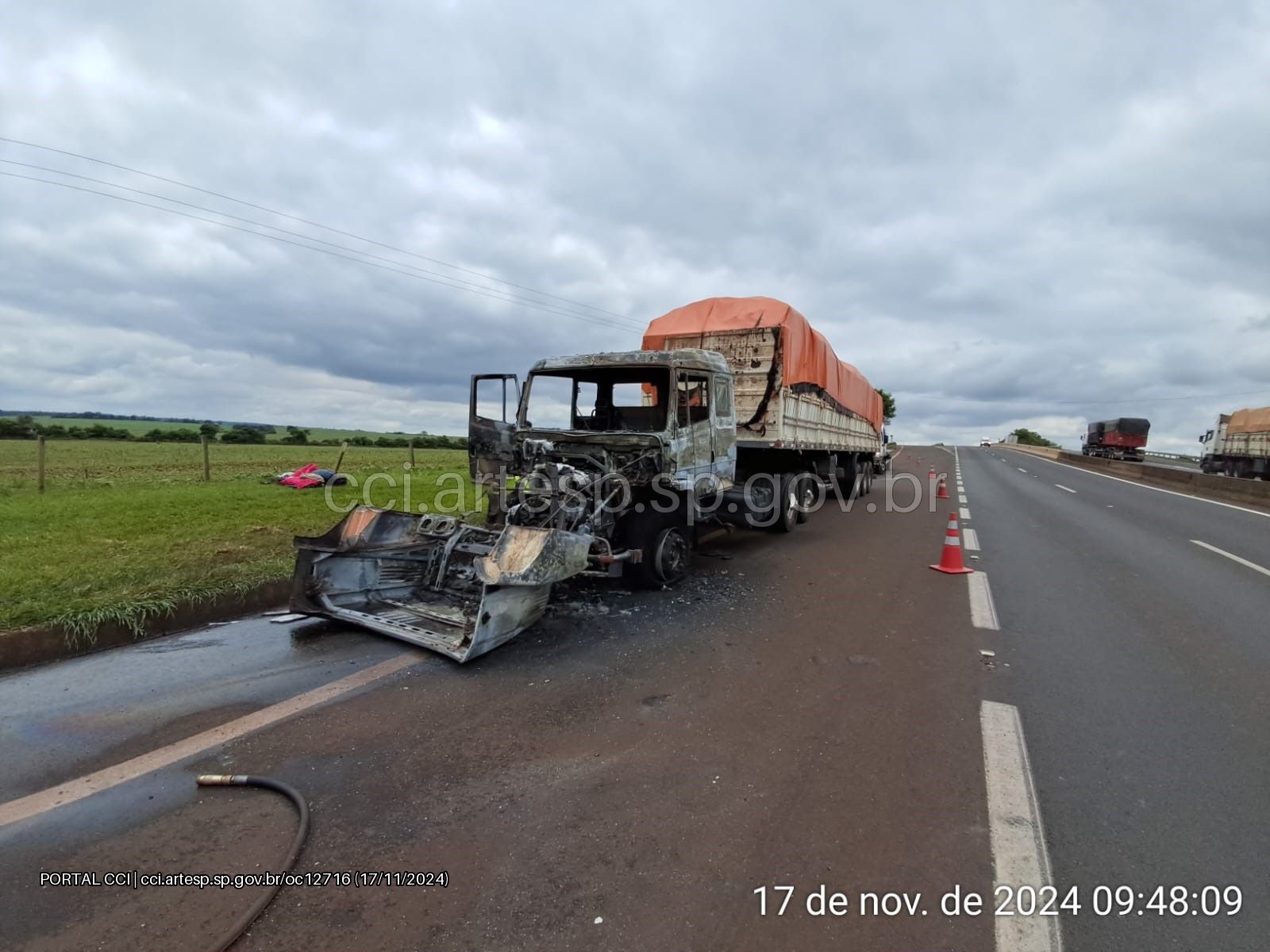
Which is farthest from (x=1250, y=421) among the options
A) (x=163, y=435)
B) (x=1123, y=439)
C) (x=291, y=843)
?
(x=163, y=435)

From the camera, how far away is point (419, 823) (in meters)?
2.64

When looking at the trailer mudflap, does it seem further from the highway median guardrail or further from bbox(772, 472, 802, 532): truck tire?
the highway median guardrail

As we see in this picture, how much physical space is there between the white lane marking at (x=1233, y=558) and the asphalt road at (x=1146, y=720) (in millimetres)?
162

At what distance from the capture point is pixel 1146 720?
3.66m

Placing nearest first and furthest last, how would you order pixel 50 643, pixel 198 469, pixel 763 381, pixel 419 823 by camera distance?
pixel 419 823, pixel 50 643, pixel 763 381, pixel 198 469

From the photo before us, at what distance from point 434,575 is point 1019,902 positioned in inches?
187

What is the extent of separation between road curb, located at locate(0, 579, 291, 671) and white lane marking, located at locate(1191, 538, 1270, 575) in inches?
464

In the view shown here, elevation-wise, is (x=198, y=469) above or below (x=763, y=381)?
below

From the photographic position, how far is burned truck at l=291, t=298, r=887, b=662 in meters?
4.87

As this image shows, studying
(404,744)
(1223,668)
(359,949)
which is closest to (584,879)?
(359,949)

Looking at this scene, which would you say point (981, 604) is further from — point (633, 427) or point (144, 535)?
point (144, 535)

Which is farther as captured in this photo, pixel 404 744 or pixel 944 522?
pixel 944 522

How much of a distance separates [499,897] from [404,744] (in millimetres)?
1294

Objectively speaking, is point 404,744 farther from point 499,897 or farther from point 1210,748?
point 1210,748
